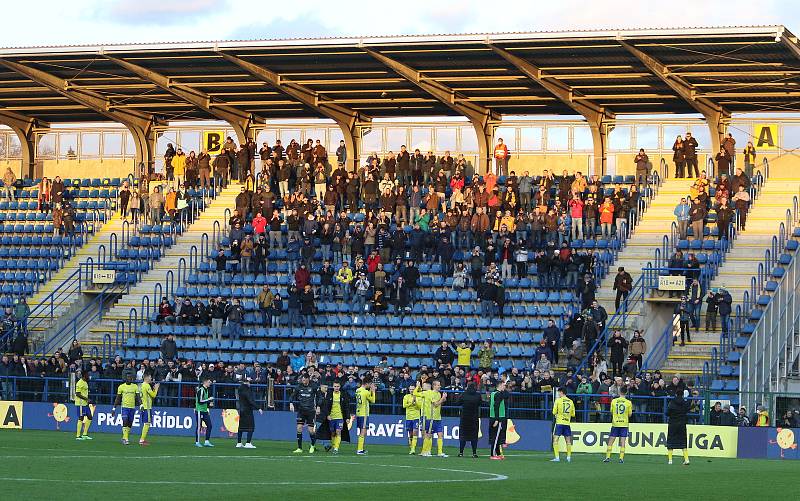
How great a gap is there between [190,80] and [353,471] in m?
26.9

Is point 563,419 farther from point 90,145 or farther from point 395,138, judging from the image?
point 90,145

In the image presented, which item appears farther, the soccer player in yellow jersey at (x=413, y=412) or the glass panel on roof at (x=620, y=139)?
the glass panel on roof at (x=620, y=139)

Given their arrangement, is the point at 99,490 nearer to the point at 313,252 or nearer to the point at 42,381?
the point at 42,381

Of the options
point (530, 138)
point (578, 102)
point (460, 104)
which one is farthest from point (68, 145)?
point (578, 102)

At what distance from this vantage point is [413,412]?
103 ft

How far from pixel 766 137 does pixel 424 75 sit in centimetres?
1144

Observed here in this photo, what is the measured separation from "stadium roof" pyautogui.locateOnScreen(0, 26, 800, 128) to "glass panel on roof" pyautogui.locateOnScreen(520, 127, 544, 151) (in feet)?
2.47

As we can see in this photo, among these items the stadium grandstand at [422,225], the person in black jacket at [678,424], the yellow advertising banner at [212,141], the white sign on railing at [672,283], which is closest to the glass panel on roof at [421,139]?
the stadium grandstand at [422,225]

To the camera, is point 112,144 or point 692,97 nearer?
point 692,97

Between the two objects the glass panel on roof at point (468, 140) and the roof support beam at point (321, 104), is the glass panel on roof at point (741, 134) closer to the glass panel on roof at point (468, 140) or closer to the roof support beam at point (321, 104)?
the glass panel on roof at point (468, 140)

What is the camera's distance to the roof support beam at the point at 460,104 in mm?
45312

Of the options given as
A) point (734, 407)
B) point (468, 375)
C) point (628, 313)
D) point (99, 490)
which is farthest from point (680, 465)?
point (99, 490)

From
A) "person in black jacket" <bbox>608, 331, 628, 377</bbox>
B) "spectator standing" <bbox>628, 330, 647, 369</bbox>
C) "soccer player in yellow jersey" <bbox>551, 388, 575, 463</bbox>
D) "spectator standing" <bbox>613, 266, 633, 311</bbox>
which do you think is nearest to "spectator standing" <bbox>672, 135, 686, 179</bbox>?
"spectator standing" <bbox>613, 266, 633, 311</bbox>

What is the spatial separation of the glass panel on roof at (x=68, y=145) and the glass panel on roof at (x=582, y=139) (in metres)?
19.4
